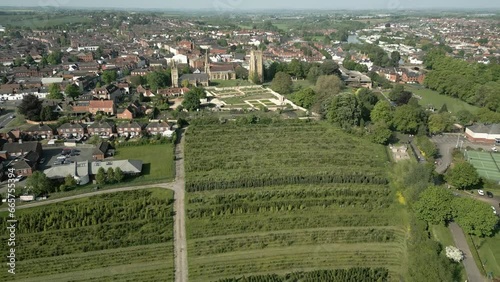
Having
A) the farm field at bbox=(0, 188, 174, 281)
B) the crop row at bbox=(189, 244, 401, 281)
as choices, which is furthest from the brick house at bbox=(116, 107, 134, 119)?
the crop row at bbox=(189, 244, 401, 281)

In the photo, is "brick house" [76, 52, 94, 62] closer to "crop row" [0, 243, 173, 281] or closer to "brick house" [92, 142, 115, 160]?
"brick house" [92, 142, 115, 160]

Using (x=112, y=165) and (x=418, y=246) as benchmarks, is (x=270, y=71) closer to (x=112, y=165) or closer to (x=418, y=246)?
(x=112, y=165)

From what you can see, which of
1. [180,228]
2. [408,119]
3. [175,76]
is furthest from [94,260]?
[175,76]

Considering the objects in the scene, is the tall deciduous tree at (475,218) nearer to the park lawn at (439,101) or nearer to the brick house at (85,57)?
the park lawn at (439,101)

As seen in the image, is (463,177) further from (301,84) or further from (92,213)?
(301,84)

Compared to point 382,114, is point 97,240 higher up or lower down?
lower down

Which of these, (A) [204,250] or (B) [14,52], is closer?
(A) [204,250]

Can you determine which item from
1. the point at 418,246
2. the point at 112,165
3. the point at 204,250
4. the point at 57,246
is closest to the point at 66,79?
the point at 112,165
